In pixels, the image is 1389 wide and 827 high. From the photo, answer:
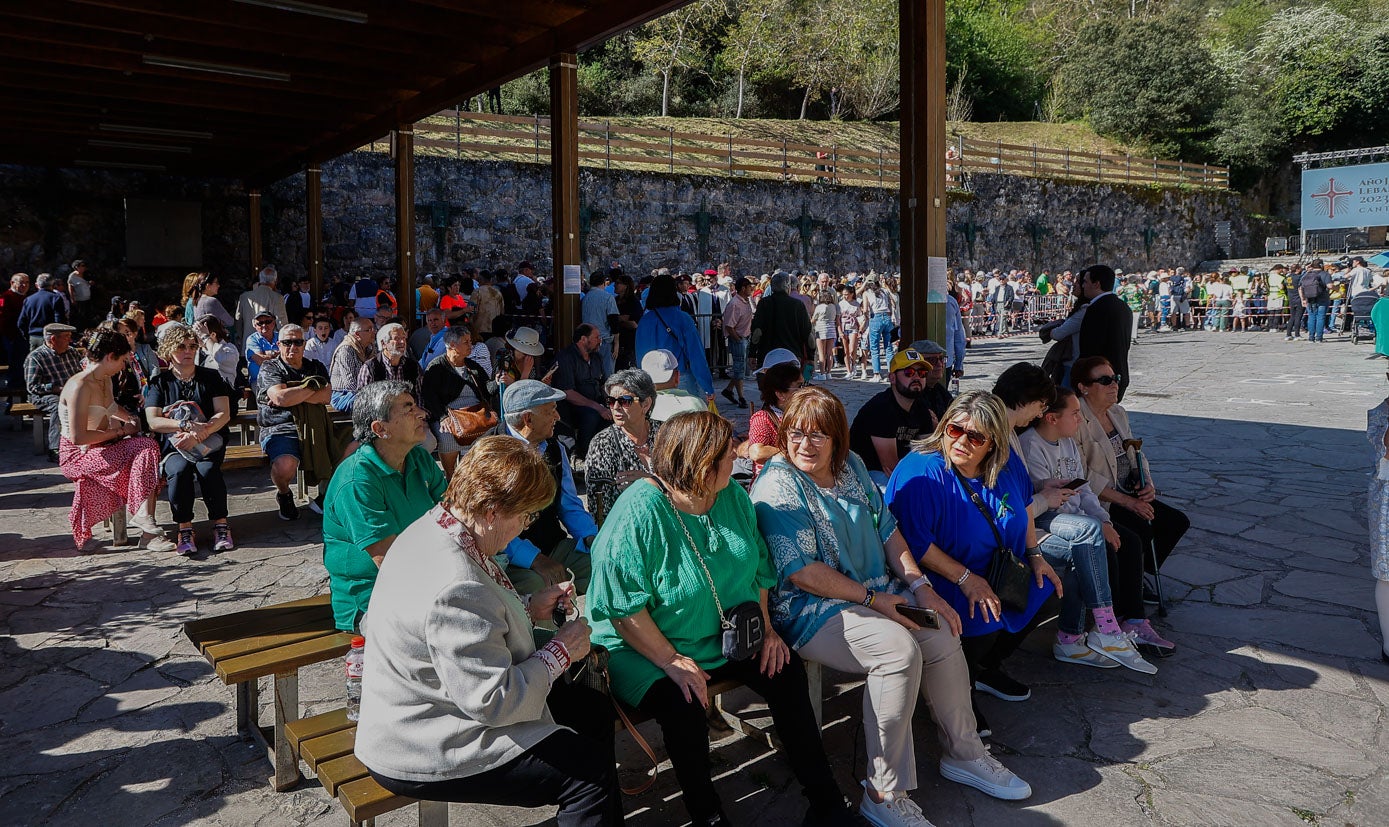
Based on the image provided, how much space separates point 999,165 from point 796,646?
2955 centimetres

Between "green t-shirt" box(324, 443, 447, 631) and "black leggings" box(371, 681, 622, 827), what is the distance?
0.91m

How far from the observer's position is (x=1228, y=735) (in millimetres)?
3312

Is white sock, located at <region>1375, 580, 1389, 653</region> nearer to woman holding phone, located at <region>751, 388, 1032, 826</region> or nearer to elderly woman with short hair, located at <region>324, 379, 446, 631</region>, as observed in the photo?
woman holding phone, located at <region>751, 388, 1032, 826</region>

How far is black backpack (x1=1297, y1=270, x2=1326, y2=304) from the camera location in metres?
19.1

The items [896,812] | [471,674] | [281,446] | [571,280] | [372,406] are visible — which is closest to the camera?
[471,674]

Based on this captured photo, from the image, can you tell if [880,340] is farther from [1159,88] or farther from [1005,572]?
[1159,88]

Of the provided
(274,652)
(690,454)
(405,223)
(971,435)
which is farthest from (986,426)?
(405,223)

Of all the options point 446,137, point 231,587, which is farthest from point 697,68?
point 231,587

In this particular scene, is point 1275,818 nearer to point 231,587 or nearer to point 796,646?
point 796,646

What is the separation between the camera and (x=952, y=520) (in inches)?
134

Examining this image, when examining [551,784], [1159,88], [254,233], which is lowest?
[551,784]

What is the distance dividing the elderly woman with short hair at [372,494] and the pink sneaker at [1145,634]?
287 cm

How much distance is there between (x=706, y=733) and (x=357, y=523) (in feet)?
4.27

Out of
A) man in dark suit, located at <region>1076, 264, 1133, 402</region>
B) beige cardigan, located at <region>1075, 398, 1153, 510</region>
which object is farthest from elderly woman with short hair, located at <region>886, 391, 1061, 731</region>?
man in dark suit, located at <region>1076, 264, 1133, 402</region>
